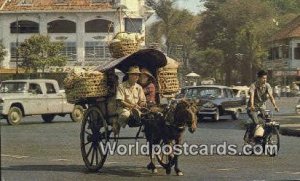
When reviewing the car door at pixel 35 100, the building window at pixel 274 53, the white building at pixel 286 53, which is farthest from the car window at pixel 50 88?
the building window at pixel 274 53

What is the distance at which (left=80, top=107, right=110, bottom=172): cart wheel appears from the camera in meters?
12.5

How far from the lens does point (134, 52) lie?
12.7 metres

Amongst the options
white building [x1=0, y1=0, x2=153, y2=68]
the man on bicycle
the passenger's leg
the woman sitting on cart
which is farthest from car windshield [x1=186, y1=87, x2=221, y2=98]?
white building [x1=0, y1=0, x2=153, y2=68]

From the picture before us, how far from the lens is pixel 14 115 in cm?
2945

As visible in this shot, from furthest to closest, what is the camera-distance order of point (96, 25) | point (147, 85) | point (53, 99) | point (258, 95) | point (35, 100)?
point (96, 25)
point (53, 99)
point (35, 100)
point (258, 95)
point (147, 85)

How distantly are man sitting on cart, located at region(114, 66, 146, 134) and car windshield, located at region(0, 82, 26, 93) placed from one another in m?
17.9

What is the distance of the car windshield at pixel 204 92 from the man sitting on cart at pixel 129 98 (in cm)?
1910

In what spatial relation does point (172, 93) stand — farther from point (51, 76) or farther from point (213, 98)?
point (51, 76)

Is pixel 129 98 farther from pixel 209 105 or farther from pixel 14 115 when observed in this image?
pixel 209 105

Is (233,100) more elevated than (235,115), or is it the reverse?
(233,100)

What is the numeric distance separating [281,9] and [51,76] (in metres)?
62.4

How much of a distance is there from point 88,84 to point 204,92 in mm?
19966

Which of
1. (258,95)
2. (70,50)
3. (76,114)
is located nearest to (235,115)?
(76,114)

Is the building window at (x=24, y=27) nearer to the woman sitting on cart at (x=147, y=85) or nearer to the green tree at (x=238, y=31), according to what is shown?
the green tree at (x=238, y=31)
